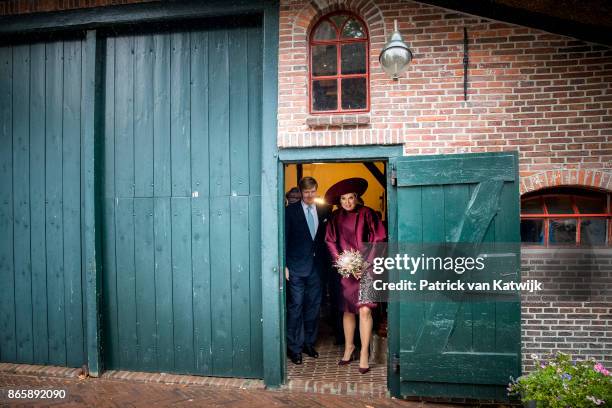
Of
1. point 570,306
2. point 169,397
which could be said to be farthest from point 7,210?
point 570,306

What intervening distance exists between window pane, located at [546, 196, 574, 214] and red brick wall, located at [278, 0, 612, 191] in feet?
0.98

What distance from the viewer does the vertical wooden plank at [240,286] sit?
4.25 meters

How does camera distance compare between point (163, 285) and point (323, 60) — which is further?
point (163, 285)

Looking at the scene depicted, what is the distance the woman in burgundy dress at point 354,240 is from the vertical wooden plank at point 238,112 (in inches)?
47.3

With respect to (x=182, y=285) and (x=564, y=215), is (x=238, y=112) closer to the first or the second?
(x=182, y=285)

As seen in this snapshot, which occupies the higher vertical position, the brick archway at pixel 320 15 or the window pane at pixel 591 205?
the brick archway at pixel 320 15

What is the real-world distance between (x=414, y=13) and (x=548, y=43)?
4.54 ft

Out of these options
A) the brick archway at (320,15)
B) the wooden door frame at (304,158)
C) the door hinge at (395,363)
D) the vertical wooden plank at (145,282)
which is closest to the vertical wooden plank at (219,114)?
the wooden door frame at (304,158)

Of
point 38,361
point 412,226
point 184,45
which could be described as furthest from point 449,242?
point 38,361

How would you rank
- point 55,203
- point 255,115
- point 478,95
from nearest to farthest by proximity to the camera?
point 478,95, point 255,115, point 55,203

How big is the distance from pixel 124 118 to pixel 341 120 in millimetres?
2622

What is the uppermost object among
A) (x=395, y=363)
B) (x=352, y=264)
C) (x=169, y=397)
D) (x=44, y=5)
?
(x=44, y=5)

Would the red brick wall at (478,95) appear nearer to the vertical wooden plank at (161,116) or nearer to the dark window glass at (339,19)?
the dark window glass at (339,19)

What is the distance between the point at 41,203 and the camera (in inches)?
181
